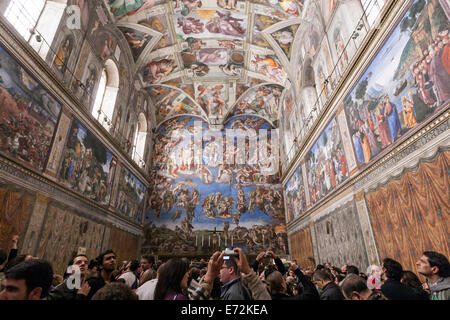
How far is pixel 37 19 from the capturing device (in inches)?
343

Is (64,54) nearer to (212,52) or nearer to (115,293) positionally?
(212,52)

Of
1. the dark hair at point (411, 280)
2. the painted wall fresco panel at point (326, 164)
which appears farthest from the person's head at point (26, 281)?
the painted wall fresco panel at point (326, 164)

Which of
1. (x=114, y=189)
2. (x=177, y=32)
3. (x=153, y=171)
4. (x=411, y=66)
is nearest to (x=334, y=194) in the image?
(x=411, y=66)

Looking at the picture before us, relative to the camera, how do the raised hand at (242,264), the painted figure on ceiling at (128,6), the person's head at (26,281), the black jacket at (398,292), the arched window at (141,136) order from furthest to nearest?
the arched window at (141,136), the painted figure on ceiling at (128,6), the black jacket at (398,292), the raised hand at (242,264), the person's head at (26,281)

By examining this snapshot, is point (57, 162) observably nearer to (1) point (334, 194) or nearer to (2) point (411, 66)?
(1) point (334, 194)

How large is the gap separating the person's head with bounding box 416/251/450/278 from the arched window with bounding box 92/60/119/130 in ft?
45.3

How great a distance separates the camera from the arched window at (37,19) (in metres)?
7.78

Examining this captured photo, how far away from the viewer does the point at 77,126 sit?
10336mm

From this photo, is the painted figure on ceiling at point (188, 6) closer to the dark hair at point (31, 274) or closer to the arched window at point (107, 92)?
the arched window at point (107, 92)

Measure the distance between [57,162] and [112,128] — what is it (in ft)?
16.5

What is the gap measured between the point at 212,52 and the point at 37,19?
36.2 ft

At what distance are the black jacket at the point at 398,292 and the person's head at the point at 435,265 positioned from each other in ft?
1.07

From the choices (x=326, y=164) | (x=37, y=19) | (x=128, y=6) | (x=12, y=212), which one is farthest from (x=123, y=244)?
(x=128, y=6)
